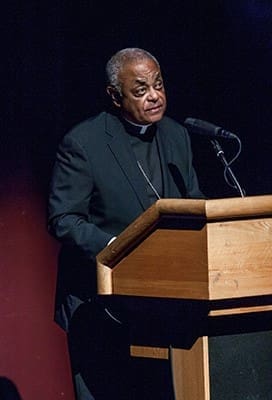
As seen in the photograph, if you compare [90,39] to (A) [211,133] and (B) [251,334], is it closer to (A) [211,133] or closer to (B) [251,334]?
(A) [211,133]

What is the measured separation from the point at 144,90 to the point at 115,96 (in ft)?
0.39

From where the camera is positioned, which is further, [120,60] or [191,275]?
[120,60]

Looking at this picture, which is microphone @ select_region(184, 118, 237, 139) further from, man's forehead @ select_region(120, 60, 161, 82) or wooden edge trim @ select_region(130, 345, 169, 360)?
wooden edge trim @ select_region(130, 345, 169, 360)

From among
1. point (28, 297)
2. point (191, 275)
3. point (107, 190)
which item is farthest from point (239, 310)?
point (28, 297)

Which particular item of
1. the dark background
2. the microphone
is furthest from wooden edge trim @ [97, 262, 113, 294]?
the dark background

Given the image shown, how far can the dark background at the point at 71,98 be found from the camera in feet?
14.4

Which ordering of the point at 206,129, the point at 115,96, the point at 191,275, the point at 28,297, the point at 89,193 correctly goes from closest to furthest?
the point at 191,275
the point at 206,129
the point at 89,193
the point at 115,96
the point at 28,297

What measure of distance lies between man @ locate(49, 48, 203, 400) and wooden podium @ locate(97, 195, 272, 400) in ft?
1.31

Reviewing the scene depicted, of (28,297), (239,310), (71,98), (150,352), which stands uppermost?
(71,98)

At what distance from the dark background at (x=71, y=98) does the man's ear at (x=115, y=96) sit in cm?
69

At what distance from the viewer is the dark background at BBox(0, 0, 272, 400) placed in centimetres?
438

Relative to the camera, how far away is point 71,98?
448cm

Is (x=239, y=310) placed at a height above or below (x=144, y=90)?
below

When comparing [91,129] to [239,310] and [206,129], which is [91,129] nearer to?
[206,129]
